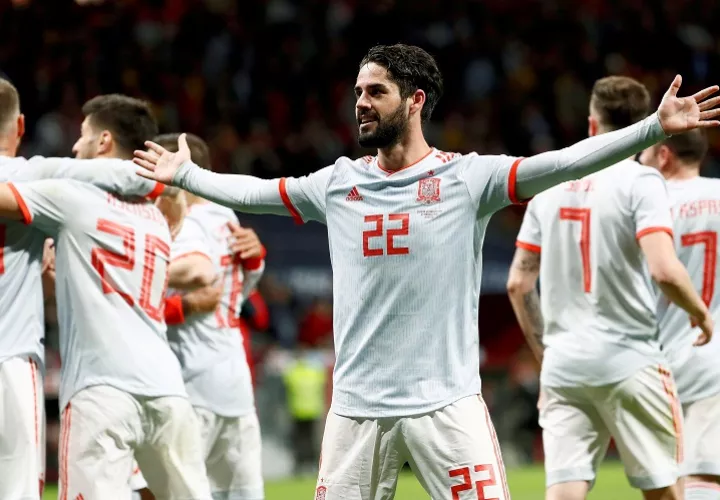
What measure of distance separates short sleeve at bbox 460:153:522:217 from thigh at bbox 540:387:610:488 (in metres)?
1.87

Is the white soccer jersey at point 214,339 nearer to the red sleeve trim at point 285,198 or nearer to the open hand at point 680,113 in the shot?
the red sleeve trim at point 285,198

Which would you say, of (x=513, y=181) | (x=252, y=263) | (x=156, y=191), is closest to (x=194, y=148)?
(x=252, y=263)

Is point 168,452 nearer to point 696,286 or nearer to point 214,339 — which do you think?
point 214,339

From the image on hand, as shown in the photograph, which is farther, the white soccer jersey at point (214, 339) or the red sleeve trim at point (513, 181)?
the white soccer jersey at point (214, 339)

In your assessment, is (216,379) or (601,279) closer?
(601,279)

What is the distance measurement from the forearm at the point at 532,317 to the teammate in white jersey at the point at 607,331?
277mm

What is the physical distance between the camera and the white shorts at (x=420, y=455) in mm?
4332

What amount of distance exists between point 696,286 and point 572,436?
122 centimetres

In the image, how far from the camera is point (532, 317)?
21.4ft

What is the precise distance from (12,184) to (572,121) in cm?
Answer: 1529

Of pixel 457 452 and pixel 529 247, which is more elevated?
pixel 529 247

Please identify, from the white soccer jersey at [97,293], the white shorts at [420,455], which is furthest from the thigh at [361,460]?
the white soccer jersey at [97,293]

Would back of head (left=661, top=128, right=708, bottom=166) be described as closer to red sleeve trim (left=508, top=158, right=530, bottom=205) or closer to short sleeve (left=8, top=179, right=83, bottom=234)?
red sleeve trim (left=508, top=158, right=530, bottom=205)

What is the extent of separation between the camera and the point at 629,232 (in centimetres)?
593
